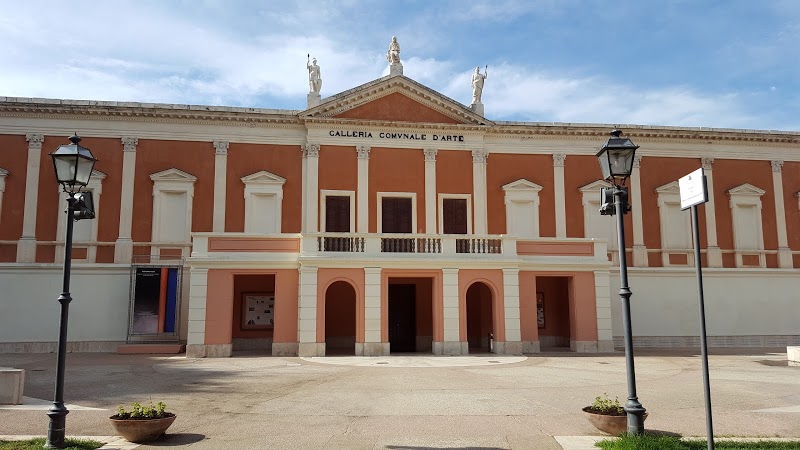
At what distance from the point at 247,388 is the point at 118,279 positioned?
13.5 metres

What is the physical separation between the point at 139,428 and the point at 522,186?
21654 mm

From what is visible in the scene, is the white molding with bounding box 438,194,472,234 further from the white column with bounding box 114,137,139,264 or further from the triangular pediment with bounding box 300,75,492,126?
the white column with bounding box 114,137,139,264

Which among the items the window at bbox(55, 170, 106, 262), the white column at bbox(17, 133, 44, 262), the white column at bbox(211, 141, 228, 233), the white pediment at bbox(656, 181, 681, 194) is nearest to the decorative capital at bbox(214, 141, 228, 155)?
the white column at bbox(211, 141, 228, 233)

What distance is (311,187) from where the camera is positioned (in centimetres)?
2591

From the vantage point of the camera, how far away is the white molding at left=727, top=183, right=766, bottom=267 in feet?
92.5

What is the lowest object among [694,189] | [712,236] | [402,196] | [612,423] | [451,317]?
[612,423]

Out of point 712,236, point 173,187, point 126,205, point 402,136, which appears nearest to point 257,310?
point 173,187

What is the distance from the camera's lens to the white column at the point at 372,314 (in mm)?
21250

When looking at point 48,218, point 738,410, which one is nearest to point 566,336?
point 738,410

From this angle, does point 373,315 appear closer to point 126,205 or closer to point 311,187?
point 311,187

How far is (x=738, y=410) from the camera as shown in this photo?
1105 cm

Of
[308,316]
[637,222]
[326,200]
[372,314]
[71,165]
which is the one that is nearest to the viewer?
[71,165]

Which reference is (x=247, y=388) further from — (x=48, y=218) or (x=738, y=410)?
(x=48, y=218)

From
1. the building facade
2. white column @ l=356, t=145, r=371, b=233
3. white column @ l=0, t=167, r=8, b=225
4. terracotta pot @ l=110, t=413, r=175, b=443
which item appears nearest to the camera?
terracotta pot @ l=110, t=413, r=175, b=443
